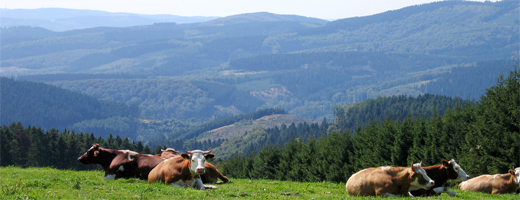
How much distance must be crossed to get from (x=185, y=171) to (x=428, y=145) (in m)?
25.3

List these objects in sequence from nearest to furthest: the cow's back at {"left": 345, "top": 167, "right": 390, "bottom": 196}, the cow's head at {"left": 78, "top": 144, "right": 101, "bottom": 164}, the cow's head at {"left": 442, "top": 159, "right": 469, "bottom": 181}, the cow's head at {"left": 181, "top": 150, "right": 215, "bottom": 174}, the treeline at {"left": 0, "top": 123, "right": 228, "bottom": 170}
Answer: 1. the cow's back at {"left": 345, "top": 167, "right": 390, "bottom": 196}
2. the cow's head at {"left": 442, "top": 159, "right": 469, "bottom": 181}
3. the cow's head at {"left": 181, "top": 150, "right": 215, "bottom": 174}
4. the cow's head at {"left": 78, "top": 144, "right": 101, "bottom": 164}
5. the treeline at {"left": 0, "top": 123, "right": 228, "bottom": 170}

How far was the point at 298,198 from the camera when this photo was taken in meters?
17.8

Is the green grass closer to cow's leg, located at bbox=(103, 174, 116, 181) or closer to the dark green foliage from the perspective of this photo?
cow's leg, located at bbox=(103, 174, 116, 181)

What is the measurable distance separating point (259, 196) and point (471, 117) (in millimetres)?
27973

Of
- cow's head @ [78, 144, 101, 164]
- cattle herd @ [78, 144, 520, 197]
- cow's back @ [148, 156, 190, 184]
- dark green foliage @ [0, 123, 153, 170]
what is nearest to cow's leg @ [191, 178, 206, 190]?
cattle herd @ [78, 144, 520, 197]

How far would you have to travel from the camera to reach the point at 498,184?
76.2ft

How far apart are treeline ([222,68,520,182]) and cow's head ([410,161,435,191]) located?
50.6 feet

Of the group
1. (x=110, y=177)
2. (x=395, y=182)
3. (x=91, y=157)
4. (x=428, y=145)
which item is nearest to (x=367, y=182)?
(x=395, y=182)

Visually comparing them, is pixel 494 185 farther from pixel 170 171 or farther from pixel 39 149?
pixel 39 149

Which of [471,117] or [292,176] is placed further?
[292,176]

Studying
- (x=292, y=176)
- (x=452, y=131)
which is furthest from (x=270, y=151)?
(x=452, y=131)

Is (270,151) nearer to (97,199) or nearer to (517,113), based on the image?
(517,113)

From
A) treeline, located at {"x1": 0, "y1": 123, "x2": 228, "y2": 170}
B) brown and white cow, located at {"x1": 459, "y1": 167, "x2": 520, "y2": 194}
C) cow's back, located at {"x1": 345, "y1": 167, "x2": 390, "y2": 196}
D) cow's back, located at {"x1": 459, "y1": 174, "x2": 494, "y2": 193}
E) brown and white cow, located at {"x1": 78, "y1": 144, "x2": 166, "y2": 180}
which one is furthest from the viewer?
treeline, located at {"x1": 0, "y1": 123, "x2": 228, "y2": 170}

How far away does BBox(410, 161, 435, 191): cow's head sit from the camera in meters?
18.5
